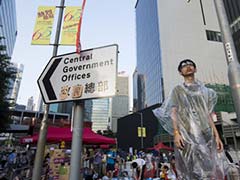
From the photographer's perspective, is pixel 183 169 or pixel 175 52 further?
pixel 175 52

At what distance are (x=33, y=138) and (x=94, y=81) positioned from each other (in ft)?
22.0

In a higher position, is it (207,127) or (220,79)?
(220,79)

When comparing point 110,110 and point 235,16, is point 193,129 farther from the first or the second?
point 110,110

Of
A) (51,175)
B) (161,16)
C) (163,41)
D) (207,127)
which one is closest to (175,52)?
(163,41)

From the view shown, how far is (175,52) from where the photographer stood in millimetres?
42344

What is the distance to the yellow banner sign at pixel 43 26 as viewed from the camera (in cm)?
392

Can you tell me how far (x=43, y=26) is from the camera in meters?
4.04

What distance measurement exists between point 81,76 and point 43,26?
271 cm

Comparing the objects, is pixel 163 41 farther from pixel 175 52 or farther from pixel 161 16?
pixel 161 16

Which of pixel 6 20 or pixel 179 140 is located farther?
pixel 6 20

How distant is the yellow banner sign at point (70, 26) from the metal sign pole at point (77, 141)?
2014 millimetres

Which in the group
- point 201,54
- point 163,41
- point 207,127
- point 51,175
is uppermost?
point 163,41

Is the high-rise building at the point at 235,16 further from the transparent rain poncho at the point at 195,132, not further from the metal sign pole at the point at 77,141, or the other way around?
the metal sign pole at the point at 77,141

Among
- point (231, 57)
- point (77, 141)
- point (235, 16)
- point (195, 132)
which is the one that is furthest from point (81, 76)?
point (235, 16)
